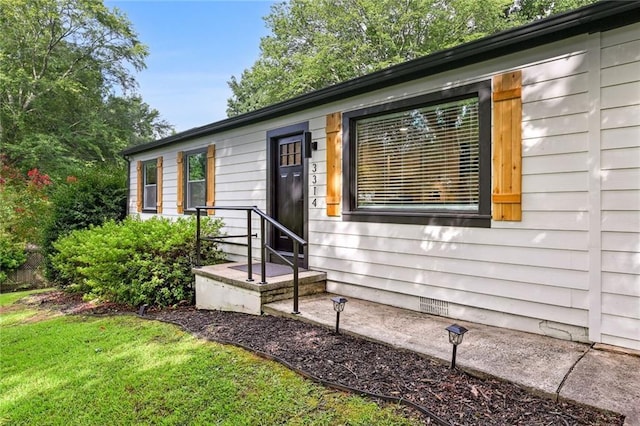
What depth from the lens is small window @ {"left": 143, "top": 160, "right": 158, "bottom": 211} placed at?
9.10 metres

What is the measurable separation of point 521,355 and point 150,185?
29.0 ft

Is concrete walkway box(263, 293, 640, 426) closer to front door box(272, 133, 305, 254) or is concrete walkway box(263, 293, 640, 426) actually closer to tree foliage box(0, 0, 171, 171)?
front door box(272, 133, 305, 254)

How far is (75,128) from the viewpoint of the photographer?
17828 millimetres

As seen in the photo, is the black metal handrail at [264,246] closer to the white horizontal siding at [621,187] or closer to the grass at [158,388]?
the grass at [158,388]

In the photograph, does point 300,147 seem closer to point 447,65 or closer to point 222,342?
point 447,65

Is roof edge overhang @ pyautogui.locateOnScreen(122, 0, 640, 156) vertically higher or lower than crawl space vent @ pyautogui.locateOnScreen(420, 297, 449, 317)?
higher

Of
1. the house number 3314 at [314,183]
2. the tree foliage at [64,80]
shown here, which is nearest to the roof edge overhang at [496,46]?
the house number 3314 at [314,183]

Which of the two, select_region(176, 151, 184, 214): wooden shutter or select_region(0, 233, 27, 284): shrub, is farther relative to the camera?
select_region(0, 233, 27, 284): shrub

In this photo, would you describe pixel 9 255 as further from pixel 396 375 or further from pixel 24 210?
pixel 396 375

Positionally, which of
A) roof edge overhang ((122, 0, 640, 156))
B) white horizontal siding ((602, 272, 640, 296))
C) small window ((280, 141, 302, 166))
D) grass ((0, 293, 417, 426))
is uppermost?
roof edge overhang ((122, 0, 640, 156))

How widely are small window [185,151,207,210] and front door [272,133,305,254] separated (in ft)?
6.99

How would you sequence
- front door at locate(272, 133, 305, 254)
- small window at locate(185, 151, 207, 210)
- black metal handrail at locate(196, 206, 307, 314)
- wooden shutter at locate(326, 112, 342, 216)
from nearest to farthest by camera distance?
black metal handrail at locate(196, 206, 307, 314), wooden shutter at locate(326, 112, 342, 216), front door at locate(272, 133, 305, 254), small window at locate(185, 151, 207, 210)

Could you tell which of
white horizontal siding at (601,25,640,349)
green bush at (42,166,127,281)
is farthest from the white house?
green bush at (42,166,127,281)

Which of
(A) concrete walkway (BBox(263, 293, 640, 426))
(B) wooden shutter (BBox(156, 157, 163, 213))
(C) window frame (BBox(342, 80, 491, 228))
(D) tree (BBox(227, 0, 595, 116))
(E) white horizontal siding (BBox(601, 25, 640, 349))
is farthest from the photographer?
(D) tree (BBox(227, 0, 595, 116))
